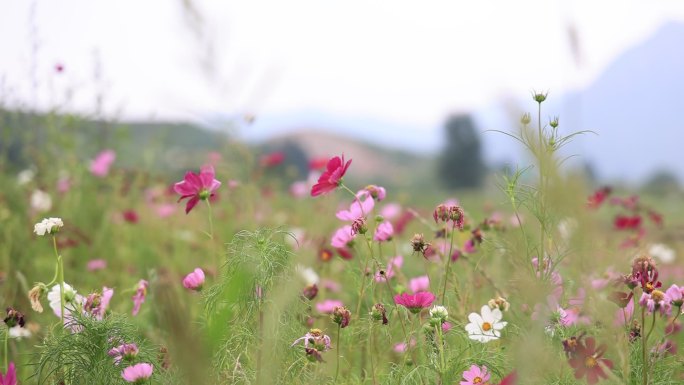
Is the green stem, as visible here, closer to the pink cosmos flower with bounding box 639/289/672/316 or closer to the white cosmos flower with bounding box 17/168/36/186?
the pink cosmos flower with bounding box 639/289/672/316

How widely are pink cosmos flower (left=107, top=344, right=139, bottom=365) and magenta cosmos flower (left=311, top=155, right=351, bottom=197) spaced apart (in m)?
0.47

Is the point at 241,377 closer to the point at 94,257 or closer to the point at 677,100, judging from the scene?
the point at 94,257

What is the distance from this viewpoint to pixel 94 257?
11.5 ft

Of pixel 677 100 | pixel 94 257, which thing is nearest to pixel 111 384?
pixel 94 257

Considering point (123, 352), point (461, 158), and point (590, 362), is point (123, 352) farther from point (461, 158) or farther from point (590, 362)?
point (461, 158)

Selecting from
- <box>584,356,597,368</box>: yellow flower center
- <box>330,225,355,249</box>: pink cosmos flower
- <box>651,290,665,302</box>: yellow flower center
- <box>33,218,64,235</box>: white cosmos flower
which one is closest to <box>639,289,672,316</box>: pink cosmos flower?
<box>651,290,665,302</box>: yellow flower center

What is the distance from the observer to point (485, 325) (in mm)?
1297

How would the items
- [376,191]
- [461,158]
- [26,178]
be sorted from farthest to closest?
1. [461,158]
2. [26,178]
3. [376,191]

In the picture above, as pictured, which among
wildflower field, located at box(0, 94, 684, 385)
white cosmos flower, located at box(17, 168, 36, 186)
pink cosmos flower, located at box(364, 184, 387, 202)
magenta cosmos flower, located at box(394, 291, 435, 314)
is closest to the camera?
wildflower field, located at box(0, 94, 684, 385)

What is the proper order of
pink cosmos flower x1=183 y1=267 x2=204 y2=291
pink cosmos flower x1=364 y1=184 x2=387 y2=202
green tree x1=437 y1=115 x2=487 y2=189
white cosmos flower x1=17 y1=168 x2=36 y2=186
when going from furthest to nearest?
1. green tree x1=437 y1=115 x2=487 y2=189
2. white cosmos flower x1=17 y1=168 x2=36 y2=186
3. pink cosmos flower x1=364 y1=184 x2=387 y2=202
4. pink cosmos flower x1=183 y1=267 x2=204 y2=291

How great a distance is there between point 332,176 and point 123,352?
52 cm

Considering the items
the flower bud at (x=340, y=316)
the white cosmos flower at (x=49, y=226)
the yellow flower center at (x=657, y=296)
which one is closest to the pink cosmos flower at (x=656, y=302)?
the yellow flower center at (x=657, y=296)

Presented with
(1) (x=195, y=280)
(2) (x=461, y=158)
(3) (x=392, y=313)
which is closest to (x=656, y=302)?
(3) (x=392, y=313)

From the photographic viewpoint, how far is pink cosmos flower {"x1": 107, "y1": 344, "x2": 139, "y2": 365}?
1.13 metres
